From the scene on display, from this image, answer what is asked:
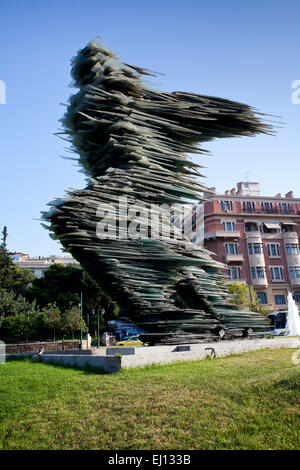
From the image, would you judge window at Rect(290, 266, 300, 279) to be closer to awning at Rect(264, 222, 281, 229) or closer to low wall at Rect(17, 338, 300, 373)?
awning at Rect(264, 222, 281, 229)

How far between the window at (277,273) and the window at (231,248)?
17.9 ft

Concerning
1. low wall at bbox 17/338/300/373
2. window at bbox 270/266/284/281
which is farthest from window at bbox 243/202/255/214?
low wall at bbox 17/338/300/373

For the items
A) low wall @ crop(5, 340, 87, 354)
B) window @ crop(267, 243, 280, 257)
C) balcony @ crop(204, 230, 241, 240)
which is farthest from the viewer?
window @ crop(267, 243, 280, 257)

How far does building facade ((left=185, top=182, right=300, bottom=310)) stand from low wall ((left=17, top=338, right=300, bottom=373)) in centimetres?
2831

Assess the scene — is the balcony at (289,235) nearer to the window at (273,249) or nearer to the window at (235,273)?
the window at (273,249)

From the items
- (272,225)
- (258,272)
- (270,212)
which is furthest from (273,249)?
(270,212)

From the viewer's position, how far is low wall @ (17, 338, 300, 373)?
1018 centimetres

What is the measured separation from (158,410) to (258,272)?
128 ft

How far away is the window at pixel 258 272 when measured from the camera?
140ft

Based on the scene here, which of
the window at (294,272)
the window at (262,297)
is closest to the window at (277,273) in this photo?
the window at (294,272)

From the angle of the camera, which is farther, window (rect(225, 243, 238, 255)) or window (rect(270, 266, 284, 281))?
window (rect(270, 266, 284, 281))
